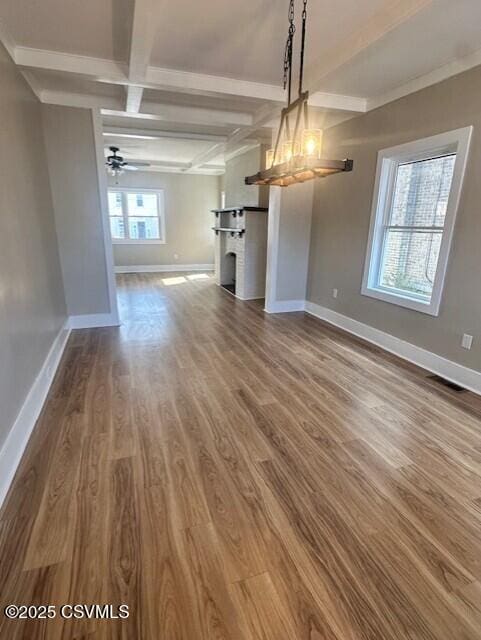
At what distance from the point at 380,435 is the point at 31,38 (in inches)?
160

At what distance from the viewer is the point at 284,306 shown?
17.7 ft

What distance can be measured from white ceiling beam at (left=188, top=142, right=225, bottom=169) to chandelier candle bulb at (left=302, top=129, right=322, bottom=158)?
3.89 metres

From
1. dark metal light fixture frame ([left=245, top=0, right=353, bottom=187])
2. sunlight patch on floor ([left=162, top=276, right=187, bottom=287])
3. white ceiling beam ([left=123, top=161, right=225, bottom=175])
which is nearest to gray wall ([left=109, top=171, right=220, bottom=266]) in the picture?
white ceiling beam ([left=123, top=161, right=225, bottom=175])

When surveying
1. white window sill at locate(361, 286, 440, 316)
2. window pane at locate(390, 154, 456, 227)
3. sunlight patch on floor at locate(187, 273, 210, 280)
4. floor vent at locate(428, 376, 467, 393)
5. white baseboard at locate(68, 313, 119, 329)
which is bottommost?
sunlight patch on floor at locate(187, 273, 210, 280)

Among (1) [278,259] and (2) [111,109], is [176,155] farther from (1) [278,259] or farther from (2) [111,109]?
(1) [278,259]

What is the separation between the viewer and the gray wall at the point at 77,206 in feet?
12.6

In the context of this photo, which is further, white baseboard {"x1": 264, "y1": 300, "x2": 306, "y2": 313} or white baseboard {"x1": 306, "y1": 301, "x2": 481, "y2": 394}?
white baseboard {"x1": 264, "y1": 300, "x2": 306, "y2": 313}

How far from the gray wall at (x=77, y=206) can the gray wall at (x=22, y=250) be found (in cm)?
24

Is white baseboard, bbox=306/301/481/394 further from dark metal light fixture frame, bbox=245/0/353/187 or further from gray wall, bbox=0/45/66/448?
gray wall, bbox=0/45/66/448

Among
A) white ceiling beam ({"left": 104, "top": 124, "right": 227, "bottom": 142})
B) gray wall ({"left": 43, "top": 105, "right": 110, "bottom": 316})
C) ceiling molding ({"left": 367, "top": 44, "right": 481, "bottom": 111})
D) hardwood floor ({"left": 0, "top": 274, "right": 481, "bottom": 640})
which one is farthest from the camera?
white ceiling beam ({"left": 104, "top": 124, "right": 227, "bottom": 142})

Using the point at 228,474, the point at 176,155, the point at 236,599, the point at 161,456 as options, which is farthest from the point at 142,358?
the point at 176,155

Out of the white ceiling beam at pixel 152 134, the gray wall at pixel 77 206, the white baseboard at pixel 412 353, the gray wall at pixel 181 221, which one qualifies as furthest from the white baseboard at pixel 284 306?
the gray wall at pixel 181 221

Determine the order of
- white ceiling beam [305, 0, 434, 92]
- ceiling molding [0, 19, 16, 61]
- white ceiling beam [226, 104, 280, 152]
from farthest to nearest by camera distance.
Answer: white ceiling beam [226, 104, 280, 152] → ceiling molding [0, 19, 16, 61] → white ceiling beam [305, 0, 434, 92]

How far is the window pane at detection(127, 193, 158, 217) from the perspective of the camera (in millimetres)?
8845
